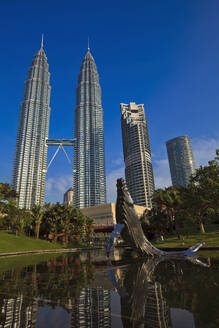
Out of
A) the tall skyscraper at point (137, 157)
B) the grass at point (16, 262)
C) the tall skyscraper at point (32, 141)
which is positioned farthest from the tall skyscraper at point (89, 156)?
the grass at point (16, 262)

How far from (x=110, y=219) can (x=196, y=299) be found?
4352 inches

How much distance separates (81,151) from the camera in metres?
182

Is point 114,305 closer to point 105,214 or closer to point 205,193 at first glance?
point 205,193

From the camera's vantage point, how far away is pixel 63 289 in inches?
282

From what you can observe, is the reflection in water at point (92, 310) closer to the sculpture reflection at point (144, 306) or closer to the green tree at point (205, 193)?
the sculpture reflection at point (144, 306)

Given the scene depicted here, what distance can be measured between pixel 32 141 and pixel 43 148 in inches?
446

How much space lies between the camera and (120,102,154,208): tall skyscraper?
162 metres

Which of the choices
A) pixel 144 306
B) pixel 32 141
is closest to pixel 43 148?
pixel 32 141

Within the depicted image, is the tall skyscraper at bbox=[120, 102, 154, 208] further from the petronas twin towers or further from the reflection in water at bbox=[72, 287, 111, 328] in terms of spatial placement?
the reflection in water at bbox=[72, 287, 111, 328]

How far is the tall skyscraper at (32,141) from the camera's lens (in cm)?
15938

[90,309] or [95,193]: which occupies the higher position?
[95,193]

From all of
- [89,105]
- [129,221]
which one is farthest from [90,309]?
[89,105]

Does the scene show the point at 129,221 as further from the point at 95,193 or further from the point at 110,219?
the point at 95,193

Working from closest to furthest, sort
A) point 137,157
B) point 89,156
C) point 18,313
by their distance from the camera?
point 18,313, point 137,157, point 89,156
